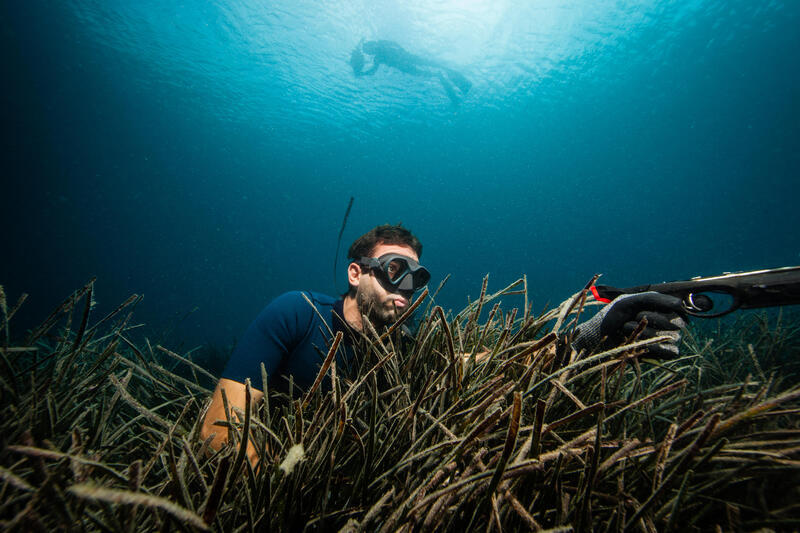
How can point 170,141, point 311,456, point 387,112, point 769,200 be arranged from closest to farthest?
point 311,456 < point 387,112 < point 170,141 < point 769,200

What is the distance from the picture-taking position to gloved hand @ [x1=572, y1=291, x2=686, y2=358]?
4.32 ft

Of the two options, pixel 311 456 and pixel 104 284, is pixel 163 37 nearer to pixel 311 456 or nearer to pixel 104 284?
pixel 311 456

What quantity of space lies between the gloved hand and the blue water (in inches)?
236

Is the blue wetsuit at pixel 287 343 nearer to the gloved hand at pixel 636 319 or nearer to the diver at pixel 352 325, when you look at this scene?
the diver at pixel 352 325

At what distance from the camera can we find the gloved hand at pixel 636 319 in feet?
4.32

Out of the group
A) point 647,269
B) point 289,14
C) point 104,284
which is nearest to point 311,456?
point 289,14

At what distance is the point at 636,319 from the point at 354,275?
2138 mm

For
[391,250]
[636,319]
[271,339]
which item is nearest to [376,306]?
[391,250]

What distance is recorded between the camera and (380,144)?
48.3m

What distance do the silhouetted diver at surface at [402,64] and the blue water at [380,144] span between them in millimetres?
1127

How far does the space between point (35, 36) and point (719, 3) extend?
201 feet

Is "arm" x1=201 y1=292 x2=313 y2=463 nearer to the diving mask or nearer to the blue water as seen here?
the diving mask

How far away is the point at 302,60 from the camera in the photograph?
28.7 meters

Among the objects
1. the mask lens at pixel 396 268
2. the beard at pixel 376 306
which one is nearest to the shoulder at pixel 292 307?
the beard at pixel 376 306
